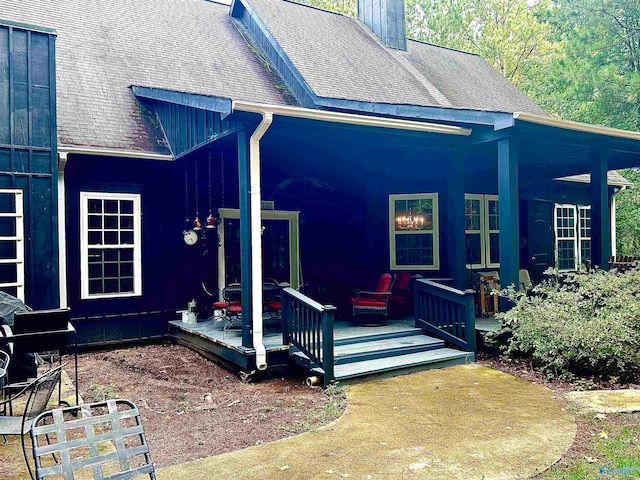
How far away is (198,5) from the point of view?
39.8 feet

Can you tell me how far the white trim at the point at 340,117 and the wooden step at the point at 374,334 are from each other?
105 inches

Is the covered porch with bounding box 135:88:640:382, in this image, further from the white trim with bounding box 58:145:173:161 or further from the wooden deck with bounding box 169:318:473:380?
the white trim with bounding box 58:145:173:161

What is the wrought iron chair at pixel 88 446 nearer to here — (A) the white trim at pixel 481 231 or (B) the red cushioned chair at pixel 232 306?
(B) the red cushioned chair at pixel 232 306

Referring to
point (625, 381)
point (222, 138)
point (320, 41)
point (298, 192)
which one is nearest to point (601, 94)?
point (320, 41)

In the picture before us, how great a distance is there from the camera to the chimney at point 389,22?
12.6 meters

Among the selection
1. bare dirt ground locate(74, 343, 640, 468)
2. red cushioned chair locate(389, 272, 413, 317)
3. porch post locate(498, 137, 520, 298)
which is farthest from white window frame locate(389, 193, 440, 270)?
bare dirt ground locate(74, 343, 640, 468)

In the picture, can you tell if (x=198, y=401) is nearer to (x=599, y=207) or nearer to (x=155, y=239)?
(x=155, y=239)

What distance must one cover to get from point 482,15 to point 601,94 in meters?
11.3

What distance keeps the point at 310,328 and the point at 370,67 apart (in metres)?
7.13

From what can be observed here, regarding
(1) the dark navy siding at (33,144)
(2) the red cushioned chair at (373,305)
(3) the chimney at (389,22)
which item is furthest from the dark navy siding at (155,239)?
(3) the chimney at (389,22)

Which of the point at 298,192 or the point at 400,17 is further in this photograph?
the point at 400,17

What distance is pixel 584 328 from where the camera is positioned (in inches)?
223

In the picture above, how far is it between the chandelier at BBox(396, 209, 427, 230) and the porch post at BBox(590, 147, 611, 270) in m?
2.81

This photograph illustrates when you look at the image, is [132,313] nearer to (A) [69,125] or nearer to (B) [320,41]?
(A) [69,125]
